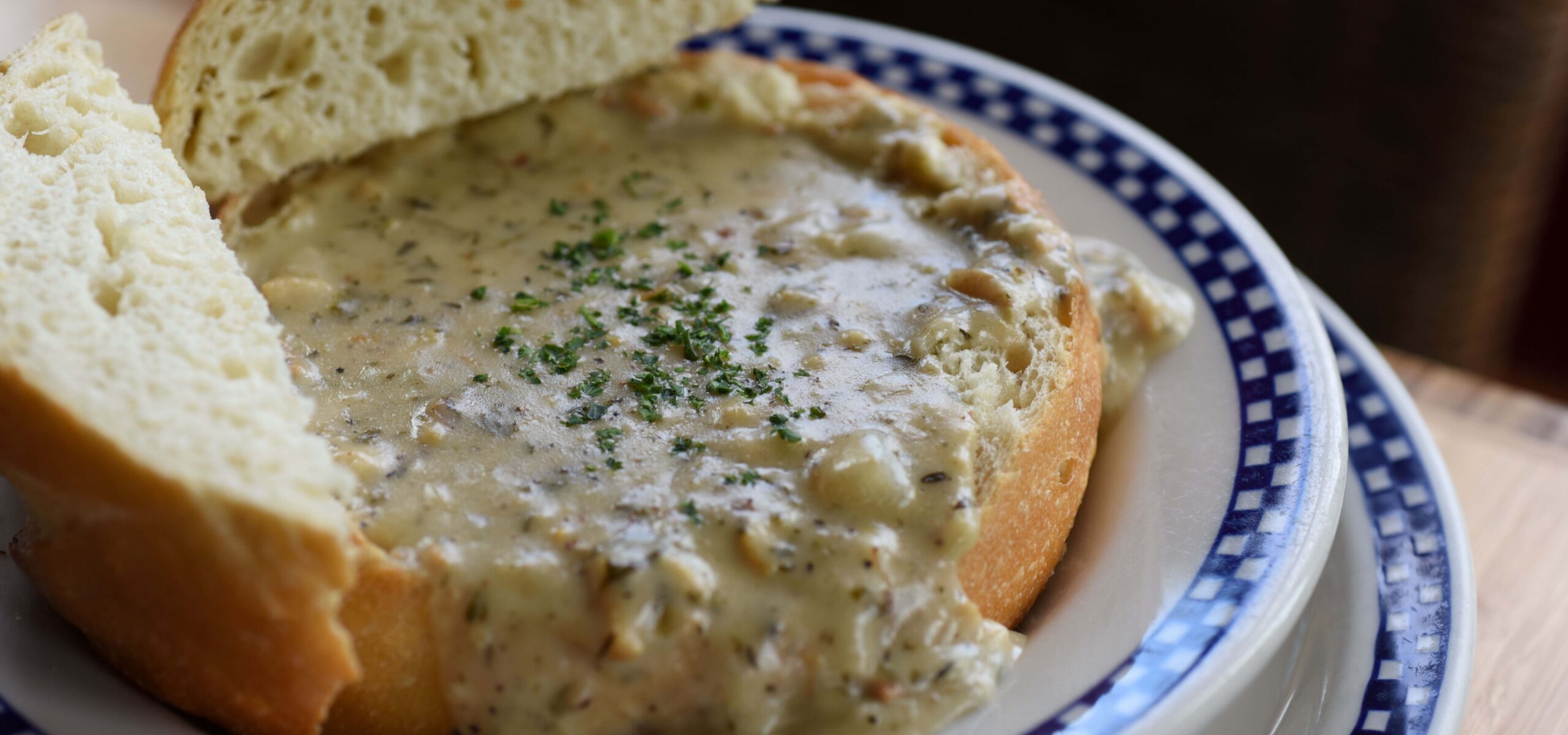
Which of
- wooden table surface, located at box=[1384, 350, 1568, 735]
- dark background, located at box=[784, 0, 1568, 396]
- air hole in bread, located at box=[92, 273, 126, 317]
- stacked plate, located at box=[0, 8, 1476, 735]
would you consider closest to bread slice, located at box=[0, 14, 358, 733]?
air hole in bread, located at box=[92, 273, 126, 317]

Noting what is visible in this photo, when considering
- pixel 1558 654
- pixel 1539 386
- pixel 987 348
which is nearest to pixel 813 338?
pixel 987 348

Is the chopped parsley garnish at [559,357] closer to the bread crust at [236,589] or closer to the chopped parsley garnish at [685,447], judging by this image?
the chopped parsley garnish at [685,447]

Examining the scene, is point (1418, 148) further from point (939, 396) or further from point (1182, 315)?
point (939, 396)

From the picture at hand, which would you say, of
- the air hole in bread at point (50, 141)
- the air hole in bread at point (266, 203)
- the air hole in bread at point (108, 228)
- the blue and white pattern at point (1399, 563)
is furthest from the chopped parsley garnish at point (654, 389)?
the blue and white pattern at point (1399, 563)

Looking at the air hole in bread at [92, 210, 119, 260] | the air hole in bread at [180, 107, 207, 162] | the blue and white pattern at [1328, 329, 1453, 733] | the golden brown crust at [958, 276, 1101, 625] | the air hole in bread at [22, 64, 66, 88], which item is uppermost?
the air hole in bread at [22, 64, 66, 88]

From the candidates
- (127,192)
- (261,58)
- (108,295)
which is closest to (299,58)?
(261,58)

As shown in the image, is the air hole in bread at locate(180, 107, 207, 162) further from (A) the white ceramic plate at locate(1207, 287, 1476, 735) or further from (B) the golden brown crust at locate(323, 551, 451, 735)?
(A) the white ceramic plate at locate(1207, 287, 1476, 735)
